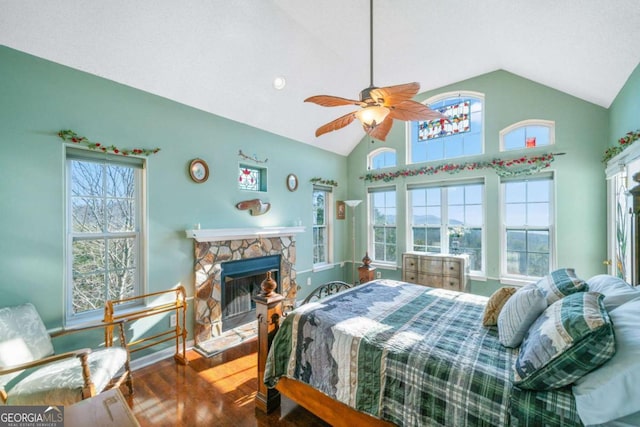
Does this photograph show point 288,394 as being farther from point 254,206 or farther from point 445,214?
point 445,214

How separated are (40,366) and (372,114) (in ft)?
10.3

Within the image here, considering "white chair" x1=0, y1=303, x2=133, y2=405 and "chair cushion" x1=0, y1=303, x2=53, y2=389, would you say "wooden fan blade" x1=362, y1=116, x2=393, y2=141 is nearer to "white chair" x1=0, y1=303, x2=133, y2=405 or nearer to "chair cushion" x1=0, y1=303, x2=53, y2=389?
"white chair" x1=0, y1=303, x2=133, y2=405

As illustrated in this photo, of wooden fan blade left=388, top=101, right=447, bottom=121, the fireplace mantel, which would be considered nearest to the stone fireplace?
the fireplace mantel

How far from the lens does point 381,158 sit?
5.37m

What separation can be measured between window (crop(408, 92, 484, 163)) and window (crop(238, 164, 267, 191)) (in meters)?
2.71

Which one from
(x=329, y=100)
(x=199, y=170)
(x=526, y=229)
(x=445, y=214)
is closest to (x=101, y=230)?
(x=199, y=170)

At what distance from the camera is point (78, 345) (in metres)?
2.48

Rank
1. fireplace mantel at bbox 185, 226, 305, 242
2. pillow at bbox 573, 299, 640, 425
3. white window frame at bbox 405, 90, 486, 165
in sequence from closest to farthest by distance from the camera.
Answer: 1. pillow at bbox 573, 299, 640, 425
2. fireplace mantel at bbox 185, 226, 305, 242
3. white window frame at bbox 405, 90, 486, 165

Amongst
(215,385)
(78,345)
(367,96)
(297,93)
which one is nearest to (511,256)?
(367,96)

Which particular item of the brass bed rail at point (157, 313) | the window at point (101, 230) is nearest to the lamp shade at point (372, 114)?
the window at point (101, 230)

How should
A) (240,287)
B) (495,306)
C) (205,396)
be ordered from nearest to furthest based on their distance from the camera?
(495,306)
(205,396)
(240,287)

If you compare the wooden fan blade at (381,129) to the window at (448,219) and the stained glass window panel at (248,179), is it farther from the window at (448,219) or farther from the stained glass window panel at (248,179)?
the window at (448,219)

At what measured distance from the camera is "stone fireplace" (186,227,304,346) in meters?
3.27

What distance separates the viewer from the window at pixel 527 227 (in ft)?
12.4
